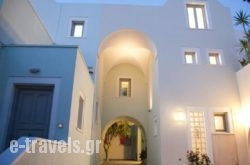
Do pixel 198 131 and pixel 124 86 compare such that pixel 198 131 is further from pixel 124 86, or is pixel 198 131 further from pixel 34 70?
pixel 34 70

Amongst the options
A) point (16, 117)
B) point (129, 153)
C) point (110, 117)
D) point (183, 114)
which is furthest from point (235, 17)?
point (129, 153)

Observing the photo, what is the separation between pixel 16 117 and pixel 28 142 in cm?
244

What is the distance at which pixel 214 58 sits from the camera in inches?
367

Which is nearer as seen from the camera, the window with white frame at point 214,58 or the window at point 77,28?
the window with white frame at point 214,58

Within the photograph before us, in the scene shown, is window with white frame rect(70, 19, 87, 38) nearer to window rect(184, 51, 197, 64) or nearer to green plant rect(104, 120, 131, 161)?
window rect(184, 51, 197, 64)

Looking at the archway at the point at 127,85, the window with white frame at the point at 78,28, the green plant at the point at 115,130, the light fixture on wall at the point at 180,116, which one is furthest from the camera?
the green plant at the point at 115,130

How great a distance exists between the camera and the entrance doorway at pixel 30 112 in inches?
189

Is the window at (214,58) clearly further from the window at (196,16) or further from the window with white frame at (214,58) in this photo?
the window at (196,16)

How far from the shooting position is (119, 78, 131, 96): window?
12.4 meters

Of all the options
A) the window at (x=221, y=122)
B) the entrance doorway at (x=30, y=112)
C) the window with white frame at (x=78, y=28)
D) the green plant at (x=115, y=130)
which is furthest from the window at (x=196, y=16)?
the green plant at (x=115, y=130)

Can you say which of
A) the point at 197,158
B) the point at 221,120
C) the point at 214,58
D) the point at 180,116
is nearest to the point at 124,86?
the point at 180,116

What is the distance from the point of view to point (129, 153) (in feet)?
63.6

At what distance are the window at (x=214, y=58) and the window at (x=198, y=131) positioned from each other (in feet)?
7.22

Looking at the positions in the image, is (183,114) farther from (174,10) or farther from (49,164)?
(49,164)
